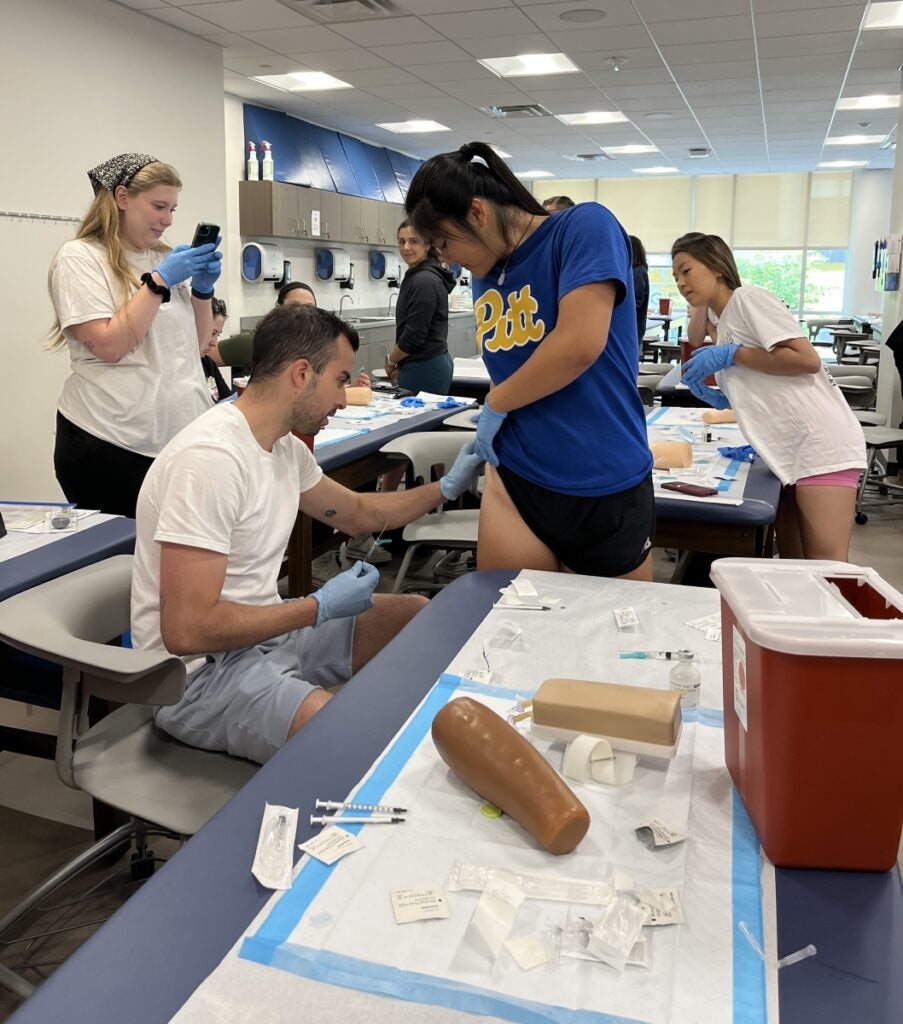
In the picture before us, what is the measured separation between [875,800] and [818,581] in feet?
0.81

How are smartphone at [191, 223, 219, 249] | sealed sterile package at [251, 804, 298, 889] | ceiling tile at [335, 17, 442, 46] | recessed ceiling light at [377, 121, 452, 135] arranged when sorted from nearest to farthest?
sealed sterile package at [251, 804, 298, 889] < smartphone at [191, 223, 219, 249] < ceiling tile at [335, 17, 442, 46] < recessed ceiling light at [377, 121, 452, 135]

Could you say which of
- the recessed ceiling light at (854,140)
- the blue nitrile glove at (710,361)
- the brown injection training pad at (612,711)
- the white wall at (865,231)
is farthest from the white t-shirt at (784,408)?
the white wall at (865,231)

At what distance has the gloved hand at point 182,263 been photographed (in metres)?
2.48

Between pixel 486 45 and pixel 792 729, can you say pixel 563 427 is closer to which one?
pixel 792 729

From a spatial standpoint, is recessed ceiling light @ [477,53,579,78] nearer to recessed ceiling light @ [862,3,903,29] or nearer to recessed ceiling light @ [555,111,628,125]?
recessed ceiling light @ [555,111,628,125]

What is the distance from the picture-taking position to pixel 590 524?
1.73 meters

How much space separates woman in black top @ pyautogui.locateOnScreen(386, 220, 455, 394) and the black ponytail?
2797 millimetres

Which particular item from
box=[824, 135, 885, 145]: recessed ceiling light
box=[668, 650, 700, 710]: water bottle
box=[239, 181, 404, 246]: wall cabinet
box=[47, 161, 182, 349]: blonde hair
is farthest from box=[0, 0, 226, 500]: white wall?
box=[824, 135, 885, 145]: recessed ceiling light

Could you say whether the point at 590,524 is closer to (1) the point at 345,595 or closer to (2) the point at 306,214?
(1) the point at 345,595

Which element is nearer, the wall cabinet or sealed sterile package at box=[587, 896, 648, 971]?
sealed sterile package at box=[587, 896, 648, 971]

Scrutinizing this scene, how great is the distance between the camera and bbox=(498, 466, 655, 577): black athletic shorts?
5.66 feet

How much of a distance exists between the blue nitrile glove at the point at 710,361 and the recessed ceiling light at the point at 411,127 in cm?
671

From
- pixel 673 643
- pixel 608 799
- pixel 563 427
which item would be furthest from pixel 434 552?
pixel 608 799

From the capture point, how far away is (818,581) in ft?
3.27
